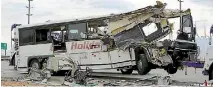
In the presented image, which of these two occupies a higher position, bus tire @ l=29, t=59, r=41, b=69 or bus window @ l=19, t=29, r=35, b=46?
bus window @ l=19, t=29, r=35, b=46

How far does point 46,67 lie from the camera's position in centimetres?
1711

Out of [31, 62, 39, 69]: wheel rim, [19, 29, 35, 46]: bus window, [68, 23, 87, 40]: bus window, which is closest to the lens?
[68, 23, 87, 40]: bus window

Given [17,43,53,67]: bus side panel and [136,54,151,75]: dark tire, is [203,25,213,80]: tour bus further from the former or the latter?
[17,43,53,67]: bus side panel

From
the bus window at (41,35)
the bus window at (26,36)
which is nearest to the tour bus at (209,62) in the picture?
the bus window at (41,35)

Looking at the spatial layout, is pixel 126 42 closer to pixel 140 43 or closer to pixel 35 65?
pixel 140 43

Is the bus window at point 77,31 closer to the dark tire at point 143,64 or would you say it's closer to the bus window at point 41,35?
the bus window at point 41,35

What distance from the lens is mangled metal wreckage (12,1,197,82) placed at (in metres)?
16.5

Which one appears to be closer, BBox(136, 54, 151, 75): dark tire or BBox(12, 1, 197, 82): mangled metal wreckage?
BBox(12, 1, 197, 82): mangled metal wreckage

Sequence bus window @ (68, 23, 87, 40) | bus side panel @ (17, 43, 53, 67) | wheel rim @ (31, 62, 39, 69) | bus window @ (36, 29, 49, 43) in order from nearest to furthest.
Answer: bus window @ (68, 23, 87, 40), wheel rim @ (31, 62, 39, 69), bus side panel @ (17, 43, 53, 67), bus window @ (36, 29, 49, 43)

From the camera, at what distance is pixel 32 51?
20.5 m

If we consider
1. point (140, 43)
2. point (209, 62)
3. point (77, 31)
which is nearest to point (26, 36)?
point (77, 31)

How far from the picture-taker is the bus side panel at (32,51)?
19.7m

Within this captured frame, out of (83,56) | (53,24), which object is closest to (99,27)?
(83,56)

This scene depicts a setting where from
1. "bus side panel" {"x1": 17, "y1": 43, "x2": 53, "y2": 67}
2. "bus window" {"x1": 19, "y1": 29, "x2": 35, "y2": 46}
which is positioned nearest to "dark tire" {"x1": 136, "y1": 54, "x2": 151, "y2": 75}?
"bus side panel" {"x1": 17, "y1": 43, "x2": 53, "y2": 67}
